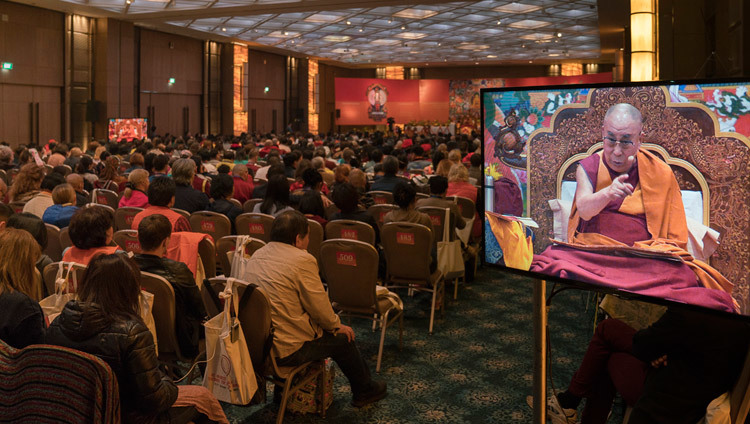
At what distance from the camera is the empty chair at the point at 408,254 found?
5.09m

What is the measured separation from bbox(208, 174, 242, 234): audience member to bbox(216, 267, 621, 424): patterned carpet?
1.61 meters

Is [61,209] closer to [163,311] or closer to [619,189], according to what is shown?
[163,311]

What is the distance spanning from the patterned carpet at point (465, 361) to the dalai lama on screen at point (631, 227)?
5.11ft

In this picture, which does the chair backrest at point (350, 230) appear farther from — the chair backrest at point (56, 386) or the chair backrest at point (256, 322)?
the chair backrest at point (56, 386)

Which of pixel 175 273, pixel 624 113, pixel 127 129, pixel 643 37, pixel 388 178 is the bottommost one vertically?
pixel 175 273

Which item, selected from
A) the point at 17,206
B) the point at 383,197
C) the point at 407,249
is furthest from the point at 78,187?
the point at 407,249

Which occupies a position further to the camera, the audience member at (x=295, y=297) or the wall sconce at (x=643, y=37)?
the wall sconce at (x=643, y=37)

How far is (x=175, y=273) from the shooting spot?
11.6 ft

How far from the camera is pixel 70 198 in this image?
223 inches

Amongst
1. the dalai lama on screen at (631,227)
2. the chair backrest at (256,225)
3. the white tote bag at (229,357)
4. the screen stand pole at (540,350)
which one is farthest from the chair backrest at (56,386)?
the chair backrest at (256,225)

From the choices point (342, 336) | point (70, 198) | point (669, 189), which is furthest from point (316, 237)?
point (669, 189)

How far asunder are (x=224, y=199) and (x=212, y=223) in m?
0.70

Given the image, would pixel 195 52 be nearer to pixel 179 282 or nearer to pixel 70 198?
pixel 70 198

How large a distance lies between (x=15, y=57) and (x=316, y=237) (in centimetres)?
1580
